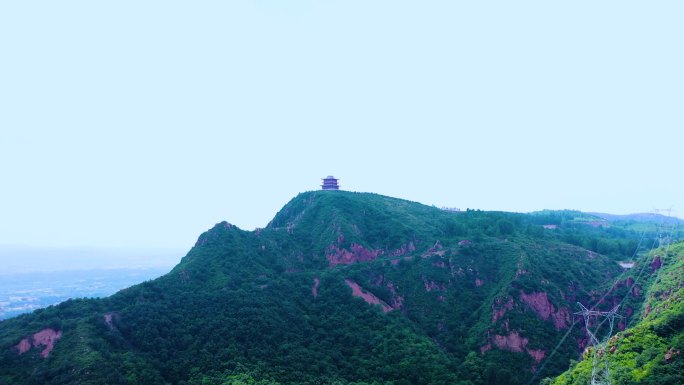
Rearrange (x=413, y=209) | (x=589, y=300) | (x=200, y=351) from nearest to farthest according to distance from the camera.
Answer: (x=200, y=351)
(x=589, y=300)
(x=413, y=209)

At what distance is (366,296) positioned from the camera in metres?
74.3

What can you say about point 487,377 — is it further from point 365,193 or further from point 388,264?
point 365,193

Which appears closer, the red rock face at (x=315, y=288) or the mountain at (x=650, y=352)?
the mountain at (x=650, y=352)

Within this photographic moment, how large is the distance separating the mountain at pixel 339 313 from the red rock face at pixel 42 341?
0.14m

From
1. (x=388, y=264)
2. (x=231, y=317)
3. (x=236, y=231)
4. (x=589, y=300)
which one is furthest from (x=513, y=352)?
(x=236, y=231)

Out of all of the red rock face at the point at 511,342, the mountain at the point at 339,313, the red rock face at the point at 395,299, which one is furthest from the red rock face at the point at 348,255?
the red rock face at the point at 511,342

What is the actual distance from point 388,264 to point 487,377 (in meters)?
28.9

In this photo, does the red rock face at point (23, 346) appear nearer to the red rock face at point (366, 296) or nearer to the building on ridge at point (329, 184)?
the red rock face at point (366, 296)

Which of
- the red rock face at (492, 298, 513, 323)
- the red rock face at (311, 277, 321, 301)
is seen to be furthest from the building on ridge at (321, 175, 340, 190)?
the red rock face at (492, 298, 513, 323)

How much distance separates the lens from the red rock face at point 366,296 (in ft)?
239

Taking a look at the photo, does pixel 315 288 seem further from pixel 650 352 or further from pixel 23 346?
pixel 650 352

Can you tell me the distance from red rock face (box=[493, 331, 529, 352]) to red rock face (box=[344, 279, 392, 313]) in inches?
672

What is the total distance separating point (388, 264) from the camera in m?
83.3

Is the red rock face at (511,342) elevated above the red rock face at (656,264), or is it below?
below
